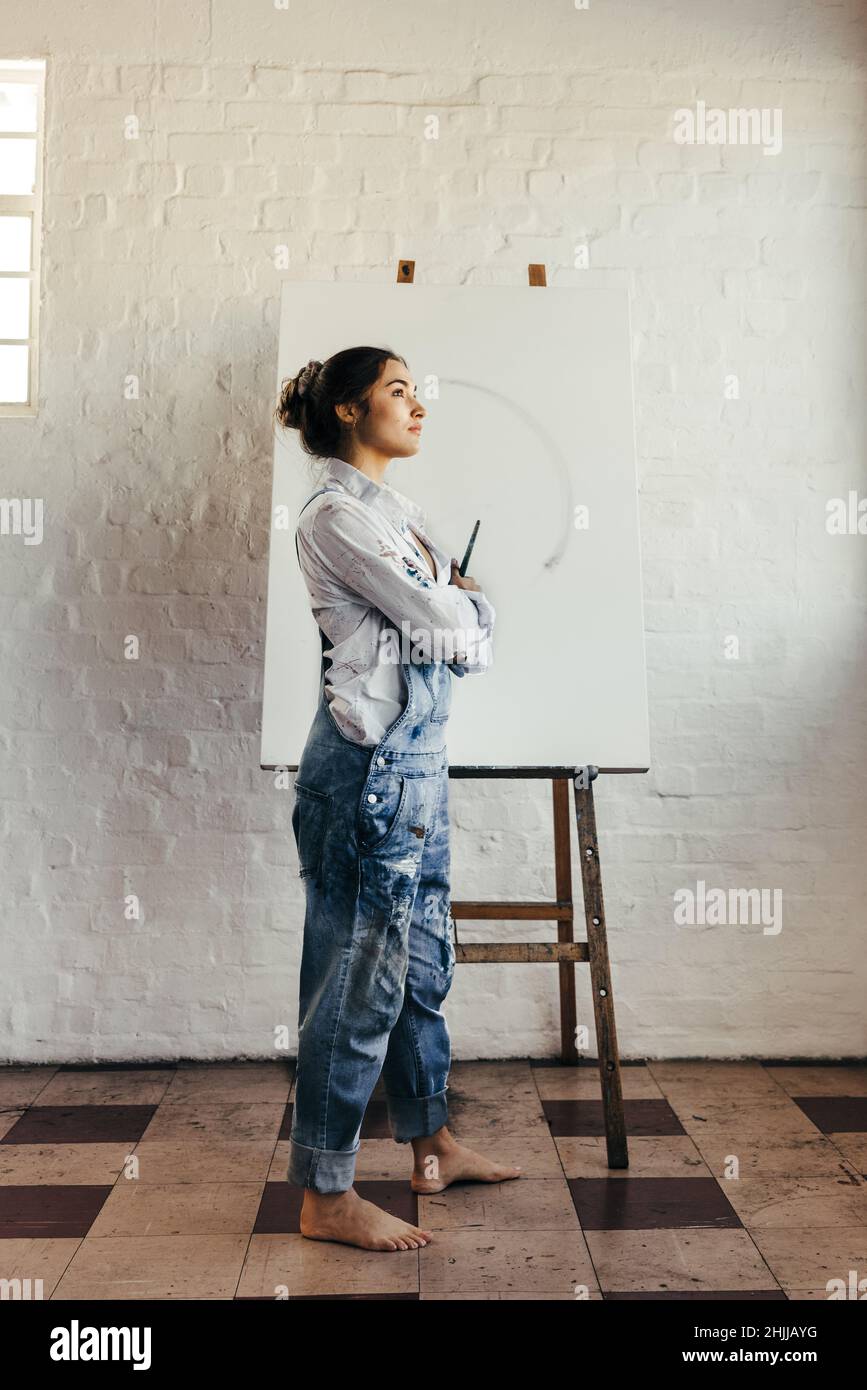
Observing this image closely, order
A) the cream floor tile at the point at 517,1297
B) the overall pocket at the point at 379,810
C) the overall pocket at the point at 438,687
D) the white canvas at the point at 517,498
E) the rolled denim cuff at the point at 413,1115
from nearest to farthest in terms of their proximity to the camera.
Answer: the cream floor tile at the point at 517,1297, the overall pocket at the point at 379,810, the overall pocket at the point at 438,687, the rolled denim cuff at the point at 413,1115, the white canvas at the point at 517,498

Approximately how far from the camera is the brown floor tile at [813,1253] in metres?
1.72

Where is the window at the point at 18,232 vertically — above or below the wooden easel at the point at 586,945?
above

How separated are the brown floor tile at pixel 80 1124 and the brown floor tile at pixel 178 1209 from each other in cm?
24

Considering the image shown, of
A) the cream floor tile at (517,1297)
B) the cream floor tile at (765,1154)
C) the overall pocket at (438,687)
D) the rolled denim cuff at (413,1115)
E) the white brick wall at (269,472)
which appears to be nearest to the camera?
the cream floor tile at (517,1297)

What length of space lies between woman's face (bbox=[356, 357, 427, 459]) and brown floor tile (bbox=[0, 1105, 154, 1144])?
143cm

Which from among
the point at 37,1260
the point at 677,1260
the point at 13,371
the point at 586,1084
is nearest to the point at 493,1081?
the point at 586,1084

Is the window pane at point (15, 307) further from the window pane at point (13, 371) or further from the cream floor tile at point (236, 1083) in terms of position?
the cream floor tile at point (236, 1083)

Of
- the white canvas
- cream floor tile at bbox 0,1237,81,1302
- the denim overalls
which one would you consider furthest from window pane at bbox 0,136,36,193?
cream floor tile at bbox 0,1237,81,1302

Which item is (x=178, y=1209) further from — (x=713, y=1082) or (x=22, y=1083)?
(x=713, y=1082)

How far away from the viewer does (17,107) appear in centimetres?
284

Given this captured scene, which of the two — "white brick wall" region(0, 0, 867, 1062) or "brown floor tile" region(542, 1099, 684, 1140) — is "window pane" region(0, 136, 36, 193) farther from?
"brown floor tile" region(542, 1099, 684, 1140)

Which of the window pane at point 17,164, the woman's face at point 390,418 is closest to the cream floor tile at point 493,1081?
the woman's face at point 390,418

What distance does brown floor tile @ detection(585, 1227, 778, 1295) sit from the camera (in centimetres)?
170
